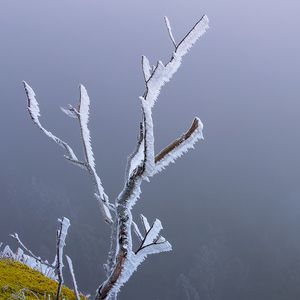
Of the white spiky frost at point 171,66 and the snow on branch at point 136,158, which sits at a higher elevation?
the white spiky frost at point 171,66

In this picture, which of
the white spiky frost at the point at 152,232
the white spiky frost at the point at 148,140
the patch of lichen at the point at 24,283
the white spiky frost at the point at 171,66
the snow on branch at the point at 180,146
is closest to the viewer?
the white spiky frost at the point at 148,140

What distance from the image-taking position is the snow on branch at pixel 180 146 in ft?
6.82

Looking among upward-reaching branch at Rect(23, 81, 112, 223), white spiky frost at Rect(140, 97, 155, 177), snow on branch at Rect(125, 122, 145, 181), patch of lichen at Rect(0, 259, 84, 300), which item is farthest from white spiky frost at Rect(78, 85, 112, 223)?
patch of lichen at Rect(0, 259, 84, 300)

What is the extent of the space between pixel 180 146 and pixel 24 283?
12.5ft

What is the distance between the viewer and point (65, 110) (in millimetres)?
2639

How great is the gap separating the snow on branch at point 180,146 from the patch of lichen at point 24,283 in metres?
3.15

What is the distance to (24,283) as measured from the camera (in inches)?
213

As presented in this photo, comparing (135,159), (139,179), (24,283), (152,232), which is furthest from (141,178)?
(24,283)

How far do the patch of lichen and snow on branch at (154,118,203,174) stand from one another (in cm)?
315

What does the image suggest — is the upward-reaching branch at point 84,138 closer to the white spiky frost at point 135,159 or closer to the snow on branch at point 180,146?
the white spiky frost at point 135,159

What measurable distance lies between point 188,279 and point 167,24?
80.1 meters

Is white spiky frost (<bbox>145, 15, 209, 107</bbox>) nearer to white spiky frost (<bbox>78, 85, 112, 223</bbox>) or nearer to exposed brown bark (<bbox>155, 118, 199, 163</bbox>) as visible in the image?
exposed brown bark (<bbox>155, 118, 199, 163</bbox>)

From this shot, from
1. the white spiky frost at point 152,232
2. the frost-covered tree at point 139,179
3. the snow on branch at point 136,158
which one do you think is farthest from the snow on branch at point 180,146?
the white spiky frost at point 152,232

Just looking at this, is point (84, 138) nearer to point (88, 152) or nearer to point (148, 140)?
point (88, 152)
